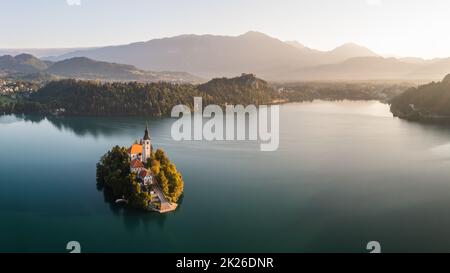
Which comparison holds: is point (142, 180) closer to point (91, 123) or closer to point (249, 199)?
point (249, 199)

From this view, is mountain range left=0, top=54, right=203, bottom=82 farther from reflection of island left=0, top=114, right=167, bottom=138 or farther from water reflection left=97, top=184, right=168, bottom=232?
water reflection left=97, top=184, right=168, bottom=232

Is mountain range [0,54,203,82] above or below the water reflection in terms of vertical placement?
above

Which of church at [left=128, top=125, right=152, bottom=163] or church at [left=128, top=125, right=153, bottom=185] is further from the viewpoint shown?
church at [left=128, top=125, right=152, bottom=163]

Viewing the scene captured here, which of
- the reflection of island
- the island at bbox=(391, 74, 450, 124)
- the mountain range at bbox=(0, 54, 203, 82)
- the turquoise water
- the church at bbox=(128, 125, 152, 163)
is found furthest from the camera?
the mountain range at bbox=(0, 54, 203, 82)

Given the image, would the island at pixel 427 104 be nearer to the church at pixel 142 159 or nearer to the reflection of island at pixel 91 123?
the reflection of island at pixel 91 123

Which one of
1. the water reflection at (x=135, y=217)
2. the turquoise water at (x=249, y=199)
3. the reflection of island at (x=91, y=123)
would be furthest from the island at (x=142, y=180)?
the reflection of island at (x=91, y=123)

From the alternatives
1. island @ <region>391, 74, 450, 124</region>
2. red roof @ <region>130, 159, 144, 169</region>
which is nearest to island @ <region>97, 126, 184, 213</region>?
red roof @ <region>130, 159, 144, 169</region>

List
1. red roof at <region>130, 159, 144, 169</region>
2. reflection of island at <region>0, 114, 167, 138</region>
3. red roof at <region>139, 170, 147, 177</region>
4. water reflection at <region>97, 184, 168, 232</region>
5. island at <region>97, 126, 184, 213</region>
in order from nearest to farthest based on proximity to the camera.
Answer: water reflection at <region>97, 184, 168, 232</region>, island at <region>97, 126, 184, 213</region>, red roof at <region>139, 170, 147, 177</region>, red roof at <region>130, 159, 144, 169</region>, reflection of island at <region>0, 114, 167, 138</region>

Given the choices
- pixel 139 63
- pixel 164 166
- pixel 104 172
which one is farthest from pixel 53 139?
pixel 139 63

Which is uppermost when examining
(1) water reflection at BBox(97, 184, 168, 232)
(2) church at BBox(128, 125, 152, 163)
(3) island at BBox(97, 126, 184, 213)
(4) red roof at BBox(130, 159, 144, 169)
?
(2) church at BBox(128, 125, 152, 163)
